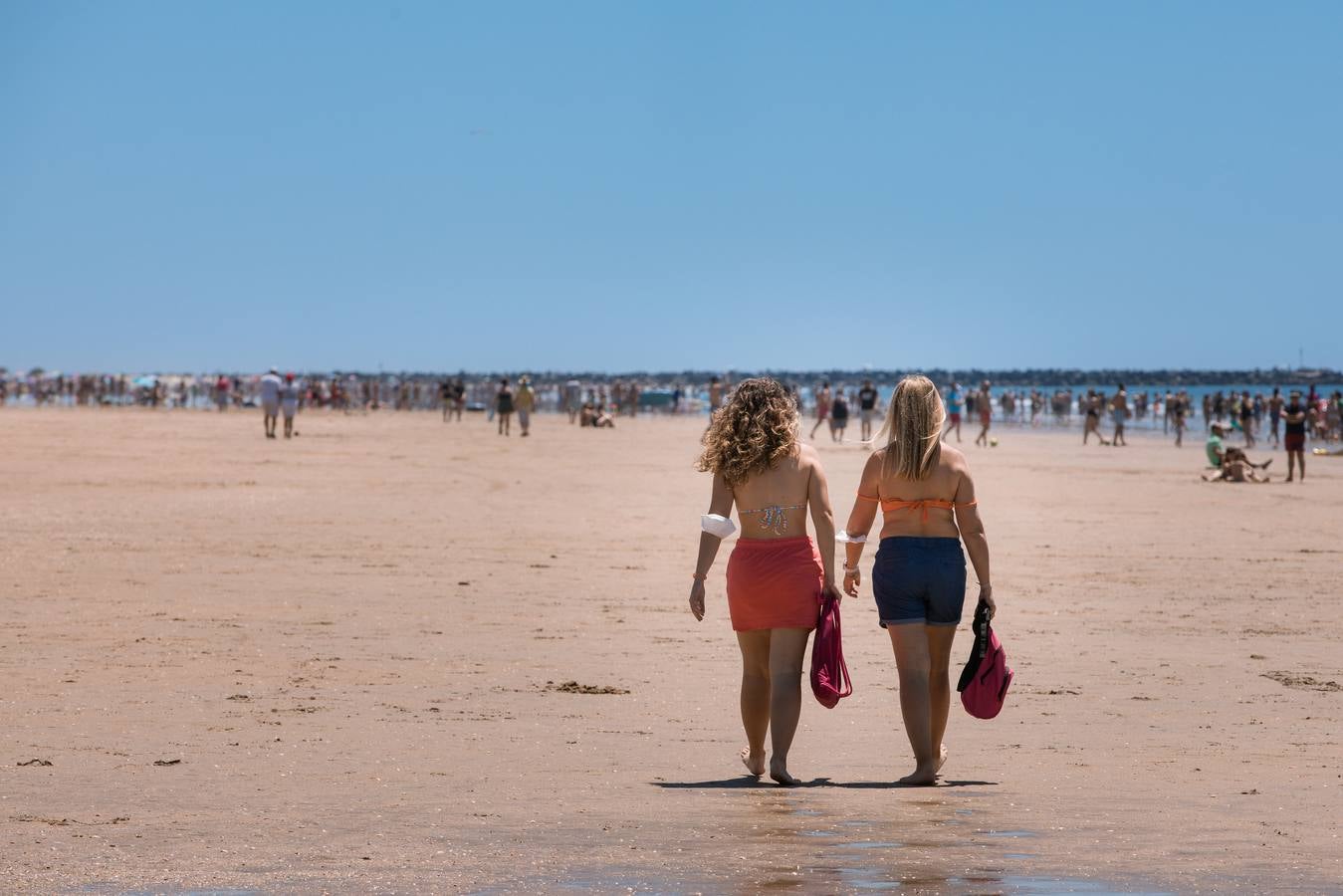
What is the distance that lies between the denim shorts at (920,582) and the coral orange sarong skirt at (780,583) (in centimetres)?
25

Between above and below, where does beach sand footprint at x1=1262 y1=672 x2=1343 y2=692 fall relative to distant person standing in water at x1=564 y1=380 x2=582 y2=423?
below

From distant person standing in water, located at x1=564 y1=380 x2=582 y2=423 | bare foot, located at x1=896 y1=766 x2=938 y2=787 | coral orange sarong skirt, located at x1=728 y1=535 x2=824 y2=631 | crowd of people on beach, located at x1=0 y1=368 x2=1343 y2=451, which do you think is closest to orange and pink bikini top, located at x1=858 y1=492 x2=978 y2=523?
coral orange sarong skirt, located at x1=728 y1=535 x2=824 y2=631

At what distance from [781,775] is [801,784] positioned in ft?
0.33

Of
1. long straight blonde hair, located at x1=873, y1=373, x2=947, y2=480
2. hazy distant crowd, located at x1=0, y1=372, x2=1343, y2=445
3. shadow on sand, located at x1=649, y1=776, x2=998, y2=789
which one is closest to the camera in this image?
shadow on sand, located at x1=649, y1=776, x2=998, y2=789

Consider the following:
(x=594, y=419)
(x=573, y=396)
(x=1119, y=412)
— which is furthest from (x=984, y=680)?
(x=573, y=396)

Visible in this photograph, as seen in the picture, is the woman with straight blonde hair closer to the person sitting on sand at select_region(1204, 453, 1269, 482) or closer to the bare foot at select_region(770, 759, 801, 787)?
the bare foot at select_region(770, 759, 801, 787)

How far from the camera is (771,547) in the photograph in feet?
21.1

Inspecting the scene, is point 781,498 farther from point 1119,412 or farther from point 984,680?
point 1119,412

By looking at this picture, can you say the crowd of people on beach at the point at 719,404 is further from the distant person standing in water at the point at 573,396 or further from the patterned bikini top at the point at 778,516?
the patterned bikini top at the point at 778,516

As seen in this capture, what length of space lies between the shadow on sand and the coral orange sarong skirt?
1.96 ft

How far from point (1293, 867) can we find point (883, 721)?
3.05m

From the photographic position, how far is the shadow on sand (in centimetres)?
624

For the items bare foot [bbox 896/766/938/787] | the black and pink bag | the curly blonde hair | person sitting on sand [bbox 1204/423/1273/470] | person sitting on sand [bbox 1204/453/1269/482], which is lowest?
bare foot [bbox 896/766/938/787]

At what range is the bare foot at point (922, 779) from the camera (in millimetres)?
6297
